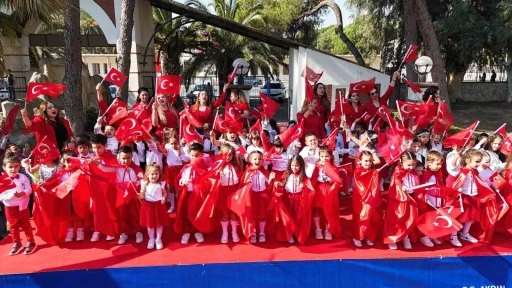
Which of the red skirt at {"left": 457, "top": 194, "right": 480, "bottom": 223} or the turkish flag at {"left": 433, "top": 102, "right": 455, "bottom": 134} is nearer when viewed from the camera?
the red skirt at {"left": 457, "top": 194, "right": 480, "bottom": 223}

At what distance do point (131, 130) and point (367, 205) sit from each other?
125 inches

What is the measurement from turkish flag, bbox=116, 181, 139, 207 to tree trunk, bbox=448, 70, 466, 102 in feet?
65.1

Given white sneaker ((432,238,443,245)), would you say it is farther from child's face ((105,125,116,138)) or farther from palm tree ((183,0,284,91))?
palm tree ((183,0,284,91))

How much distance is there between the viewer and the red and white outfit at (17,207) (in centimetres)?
438

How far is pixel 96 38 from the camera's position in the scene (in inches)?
607

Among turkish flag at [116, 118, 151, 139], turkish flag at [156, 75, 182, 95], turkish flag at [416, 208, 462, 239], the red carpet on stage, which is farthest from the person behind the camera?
turkish flag at [156, 75, 182, 95]

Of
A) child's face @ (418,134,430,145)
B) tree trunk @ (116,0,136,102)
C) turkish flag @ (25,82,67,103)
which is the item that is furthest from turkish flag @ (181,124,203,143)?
tree trunk @ (116,0,136,102)

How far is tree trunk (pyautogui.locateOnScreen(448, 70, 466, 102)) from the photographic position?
2060 cm

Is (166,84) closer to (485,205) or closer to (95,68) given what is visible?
(485,205)

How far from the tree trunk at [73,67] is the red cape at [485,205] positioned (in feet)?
20.9

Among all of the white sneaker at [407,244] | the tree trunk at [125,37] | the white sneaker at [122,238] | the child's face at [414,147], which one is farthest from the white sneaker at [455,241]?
the tree trunk at [125,37]

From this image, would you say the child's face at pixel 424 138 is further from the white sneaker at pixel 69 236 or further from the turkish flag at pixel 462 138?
the white sneaker at pixel 69 236

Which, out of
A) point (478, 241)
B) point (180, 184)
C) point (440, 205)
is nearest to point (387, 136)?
point (440, 205)

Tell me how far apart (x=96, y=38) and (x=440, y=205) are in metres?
14.4
